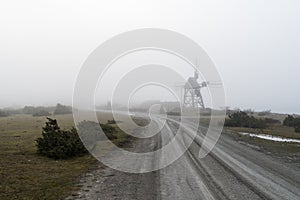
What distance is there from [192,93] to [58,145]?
7834 centimetres

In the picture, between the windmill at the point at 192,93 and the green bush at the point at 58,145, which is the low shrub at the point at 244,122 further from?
the windmill at the point at 192,93

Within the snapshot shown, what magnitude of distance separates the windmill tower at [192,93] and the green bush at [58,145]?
74.4 metres

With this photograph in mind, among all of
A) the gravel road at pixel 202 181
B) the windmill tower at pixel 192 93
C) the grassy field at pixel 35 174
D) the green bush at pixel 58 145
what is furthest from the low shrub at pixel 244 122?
the windmill tower at pixel 192 93

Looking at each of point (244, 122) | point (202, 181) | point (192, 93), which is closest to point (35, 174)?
point (202, 181)

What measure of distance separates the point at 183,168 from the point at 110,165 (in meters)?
3.29

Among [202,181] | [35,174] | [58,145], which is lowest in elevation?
[35,174]

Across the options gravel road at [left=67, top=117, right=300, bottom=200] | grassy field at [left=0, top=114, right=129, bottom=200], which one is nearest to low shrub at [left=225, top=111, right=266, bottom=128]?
gravel road at [left=67, top=117, right=300, bottom=200]

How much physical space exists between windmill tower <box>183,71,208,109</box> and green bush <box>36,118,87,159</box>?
244 feet

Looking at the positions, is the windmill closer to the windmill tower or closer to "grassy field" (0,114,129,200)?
the windmill tower

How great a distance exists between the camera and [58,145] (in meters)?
16.6

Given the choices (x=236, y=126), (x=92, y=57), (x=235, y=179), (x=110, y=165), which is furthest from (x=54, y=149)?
(x=236, y=126)

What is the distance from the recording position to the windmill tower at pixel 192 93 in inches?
3582

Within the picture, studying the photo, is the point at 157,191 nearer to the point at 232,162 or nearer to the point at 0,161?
the point at 232,162

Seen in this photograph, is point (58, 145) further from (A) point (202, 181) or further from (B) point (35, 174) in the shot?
(A) point (202, 181)
